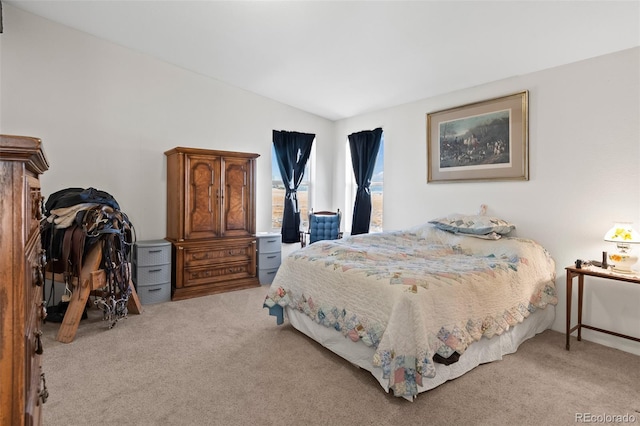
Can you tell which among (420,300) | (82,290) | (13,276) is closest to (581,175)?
(420,300)

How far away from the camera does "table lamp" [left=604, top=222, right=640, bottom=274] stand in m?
2.62

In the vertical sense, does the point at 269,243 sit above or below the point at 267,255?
above

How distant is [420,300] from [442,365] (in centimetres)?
53

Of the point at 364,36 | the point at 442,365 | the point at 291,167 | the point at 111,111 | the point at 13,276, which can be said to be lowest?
the point at 442,365

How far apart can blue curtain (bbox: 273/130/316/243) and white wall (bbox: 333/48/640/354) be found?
8.18 feet

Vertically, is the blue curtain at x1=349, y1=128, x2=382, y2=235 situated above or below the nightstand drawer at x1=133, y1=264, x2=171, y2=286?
above

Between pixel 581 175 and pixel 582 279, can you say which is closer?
pixel 582 279

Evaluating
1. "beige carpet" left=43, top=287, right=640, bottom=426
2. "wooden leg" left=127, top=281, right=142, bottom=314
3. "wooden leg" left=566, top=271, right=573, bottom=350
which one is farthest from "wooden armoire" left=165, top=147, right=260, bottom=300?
"wooden leg" left=566, top=271, right=573, bottom=350

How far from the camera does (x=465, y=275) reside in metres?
2.38

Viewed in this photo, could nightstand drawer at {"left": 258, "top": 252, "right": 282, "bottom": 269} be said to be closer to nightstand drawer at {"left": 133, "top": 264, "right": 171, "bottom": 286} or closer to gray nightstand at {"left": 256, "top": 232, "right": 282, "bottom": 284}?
gray nightstand at {"left": 256, "top": 232, "right": 282, "bottom": 284}

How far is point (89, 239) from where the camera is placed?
3088 mm

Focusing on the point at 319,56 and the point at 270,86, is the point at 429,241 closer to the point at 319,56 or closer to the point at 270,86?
the point at 319,56

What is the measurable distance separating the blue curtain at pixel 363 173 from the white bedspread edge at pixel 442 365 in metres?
2.39

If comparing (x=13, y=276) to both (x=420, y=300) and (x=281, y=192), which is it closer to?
(x=420, y=300)
